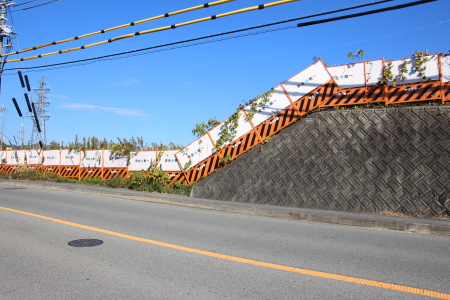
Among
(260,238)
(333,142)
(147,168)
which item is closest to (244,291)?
(260,238)

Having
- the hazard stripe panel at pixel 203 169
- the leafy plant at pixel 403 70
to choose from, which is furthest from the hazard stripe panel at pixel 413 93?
the hazard stripe panel at pixel 203 169

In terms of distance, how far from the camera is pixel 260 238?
276 inches

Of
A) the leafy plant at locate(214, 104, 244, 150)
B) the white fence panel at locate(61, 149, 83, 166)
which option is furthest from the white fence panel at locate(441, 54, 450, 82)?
the white fence panel at locate(61, 149, 83, 166)

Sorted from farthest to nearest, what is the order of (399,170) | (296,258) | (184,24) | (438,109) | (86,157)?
(86,157) → (184,24) → (438,109) → (399,170) → (296,258)

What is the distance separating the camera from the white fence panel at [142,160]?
16.5 metres

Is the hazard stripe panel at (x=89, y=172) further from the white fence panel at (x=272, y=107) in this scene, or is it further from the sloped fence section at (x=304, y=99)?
the white fence panel at (x=272, y=107)

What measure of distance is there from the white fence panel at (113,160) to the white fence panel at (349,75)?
431 inches

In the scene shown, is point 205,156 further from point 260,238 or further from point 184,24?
point 260,238

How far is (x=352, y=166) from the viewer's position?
10.9m

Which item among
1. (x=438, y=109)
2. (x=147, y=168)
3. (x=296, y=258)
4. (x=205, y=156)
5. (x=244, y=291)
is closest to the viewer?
(x=244, y=291)

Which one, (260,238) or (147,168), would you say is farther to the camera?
(147,168)

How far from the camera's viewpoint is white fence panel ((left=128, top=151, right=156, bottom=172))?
16.5 m

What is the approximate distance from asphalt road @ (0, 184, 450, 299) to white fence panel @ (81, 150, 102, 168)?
34.2ft

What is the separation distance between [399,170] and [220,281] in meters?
7.65
